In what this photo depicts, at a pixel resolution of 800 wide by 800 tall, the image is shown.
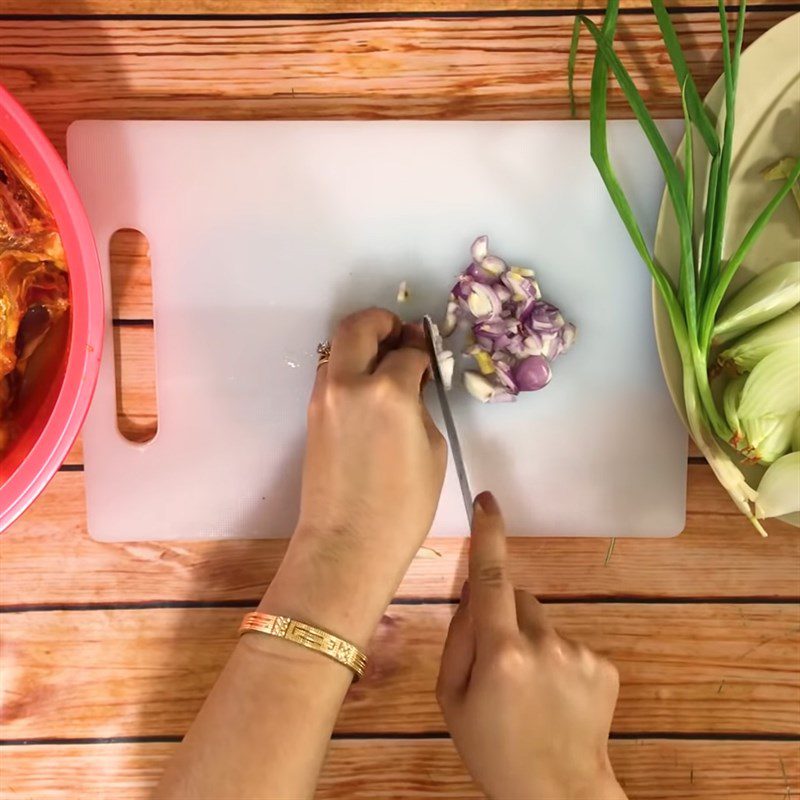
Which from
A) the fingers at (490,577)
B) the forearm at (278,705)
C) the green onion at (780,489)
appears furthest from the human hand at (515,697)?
the green onion at (780,489)

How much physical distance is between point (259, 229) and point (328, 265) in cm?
7

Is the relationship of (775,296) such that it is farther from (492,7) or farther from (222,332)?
(222,332)

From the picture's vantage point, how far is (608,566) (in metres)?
0.76

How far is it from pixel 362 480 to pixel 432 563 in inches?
4.8

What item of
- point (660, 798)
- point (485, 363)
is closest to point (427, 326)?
point (485, 363)

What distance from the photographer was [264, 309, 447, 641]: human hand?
0.69 m

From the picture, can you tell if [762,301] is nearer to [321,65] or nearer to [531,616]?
[531,616]

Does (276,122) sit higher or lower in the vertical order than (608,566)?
higher

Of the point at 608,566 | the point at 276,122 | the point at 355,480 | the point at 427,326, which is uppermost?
the point at 276,122

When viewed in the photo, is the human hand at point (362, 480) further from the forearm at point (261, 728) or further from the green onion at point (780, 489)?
the green onion at point (780, 489)

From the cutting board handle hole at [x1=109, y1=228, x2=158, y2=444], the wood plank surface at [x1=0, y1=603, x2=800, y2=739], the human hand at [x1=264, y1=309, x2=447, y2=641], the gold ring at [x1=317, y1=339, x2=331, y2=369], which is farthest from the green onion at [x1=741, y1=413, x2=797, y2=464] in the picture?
the cutting board handle hole at [x1=109, y1=228, x2=158, y2=444]

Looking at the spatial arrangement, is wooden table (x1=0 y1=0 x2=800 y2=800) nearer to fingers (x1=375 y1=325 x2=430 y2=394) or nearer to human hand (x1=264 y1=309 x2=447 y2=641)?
human hand (x1=264 y1=309 x2=447 y2=641)

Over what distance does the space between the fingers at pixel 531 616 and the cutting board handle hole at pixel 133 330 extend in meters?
0.41

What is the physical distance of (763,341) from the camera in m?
0.68
